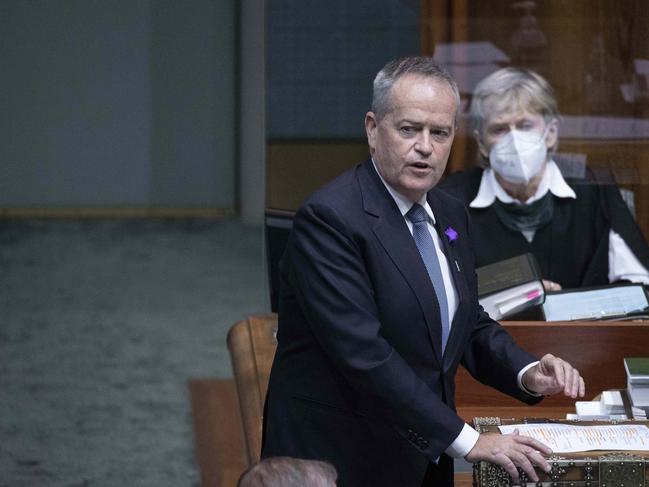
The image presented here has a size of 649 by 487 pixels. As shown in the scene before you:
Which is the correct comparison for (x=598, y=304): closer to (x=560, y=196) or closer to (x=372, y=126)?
(x=560, y=196)

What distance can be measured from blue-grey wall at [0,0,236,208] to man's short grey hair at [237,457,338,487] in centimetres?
868

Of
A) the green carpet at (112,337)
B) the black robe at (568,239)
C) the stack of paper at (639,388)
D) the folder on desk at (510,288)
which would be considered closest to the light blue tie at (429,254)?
the stack of paper at (639,388)

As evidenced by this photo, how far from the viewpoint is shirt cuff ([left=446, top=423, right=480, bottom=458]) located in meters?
2.46

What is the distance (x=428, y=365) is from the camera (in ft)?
8.44

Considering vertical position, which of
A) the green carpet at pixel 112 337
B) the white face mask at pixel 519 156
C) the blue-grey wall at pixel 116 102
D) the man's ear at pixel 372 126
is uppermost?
the man's ear at pixel 372 126

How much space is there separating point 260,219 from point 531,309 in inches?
285

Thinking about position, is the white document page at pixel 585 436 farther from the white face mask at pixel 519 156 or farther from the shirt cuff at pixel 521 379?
the white face mask at pixel 519 156

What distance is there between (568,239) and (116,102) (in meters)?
7.16

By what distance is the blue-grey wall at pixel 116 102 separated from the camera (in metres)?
10.6

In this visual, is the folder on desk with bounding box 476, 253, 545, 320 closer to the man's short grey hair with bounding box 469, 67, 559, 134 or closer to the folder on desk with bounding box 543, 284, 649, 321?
the folder on desk with bounding box 543, 284, 649, 321

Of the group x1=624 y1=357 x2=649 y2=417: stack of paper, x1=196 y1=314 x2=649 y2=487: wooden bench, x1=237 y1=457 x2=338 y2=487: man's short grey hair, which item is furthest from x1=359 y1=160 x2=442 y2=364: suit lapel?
x1=196 y1=314 x2=649 y2=487: wooden bench

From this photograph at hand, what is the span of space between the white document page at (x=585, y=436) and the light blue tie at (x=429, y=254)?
26cm

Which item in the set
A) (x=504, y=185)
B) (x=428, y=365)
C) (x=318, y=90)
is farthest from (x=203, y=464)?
(x=428, y=365)

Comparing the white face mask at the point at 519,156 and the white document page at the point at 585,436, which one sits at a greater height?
the white face mask at the point at 519,156
